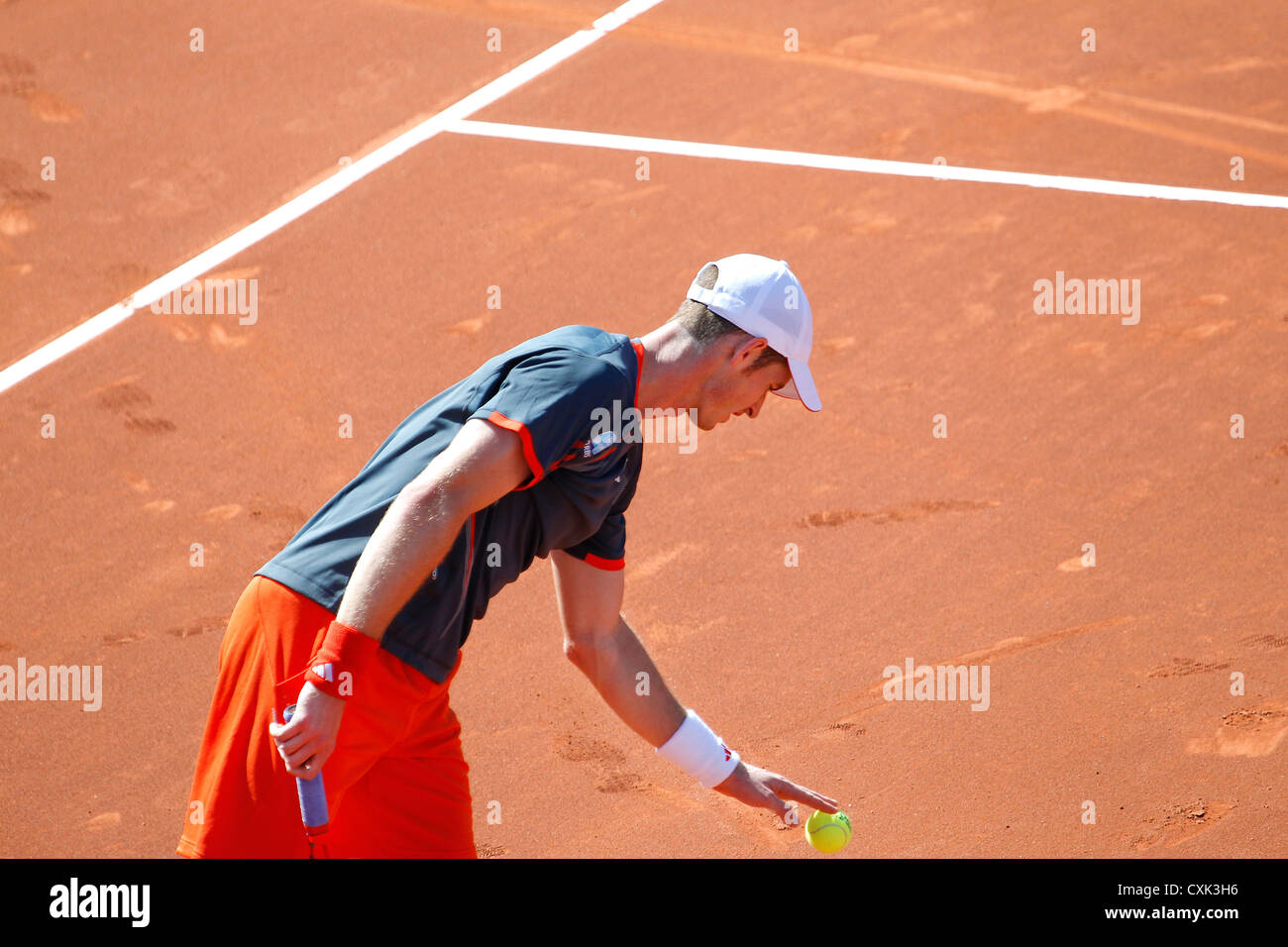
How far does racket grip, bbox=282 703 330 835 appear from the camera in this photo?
2.91 meters

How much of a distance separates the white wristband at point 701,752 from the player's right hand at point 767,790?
3cm

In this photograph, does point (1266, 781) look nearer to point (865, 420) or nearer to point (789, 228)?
point (865, 420)

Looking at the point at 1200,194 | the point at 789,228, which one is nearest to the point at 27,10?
the point at 789,228

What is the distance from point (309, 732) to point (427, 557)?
1.43 feet

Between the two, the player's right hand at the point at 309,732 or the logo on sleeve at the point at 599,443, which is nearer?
the player's right hand at the point at 309,732

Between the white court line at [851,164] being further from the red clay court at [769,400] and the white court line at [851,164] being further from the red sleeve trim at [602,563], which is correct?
the red sleeve trim at [602,563]

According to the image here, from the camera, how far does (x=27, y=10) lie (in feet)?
32.0

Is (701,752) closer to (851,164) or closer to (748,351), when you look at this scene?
(748,351)

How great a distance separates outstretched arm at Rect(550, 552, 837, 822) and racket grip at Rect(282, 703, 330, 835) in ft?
2.82

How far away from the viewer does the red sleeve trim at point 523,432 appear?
2.85 metres

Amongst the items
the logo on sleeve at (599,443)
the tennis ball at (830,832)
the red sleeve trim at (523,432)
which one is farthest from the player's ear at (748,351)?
the tennis ball at (830,832)

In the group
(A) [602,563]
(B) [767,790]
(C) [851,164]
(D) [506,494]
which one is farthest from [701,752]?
(C) [851,164]

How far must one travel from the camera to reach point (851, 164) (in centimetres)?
850
